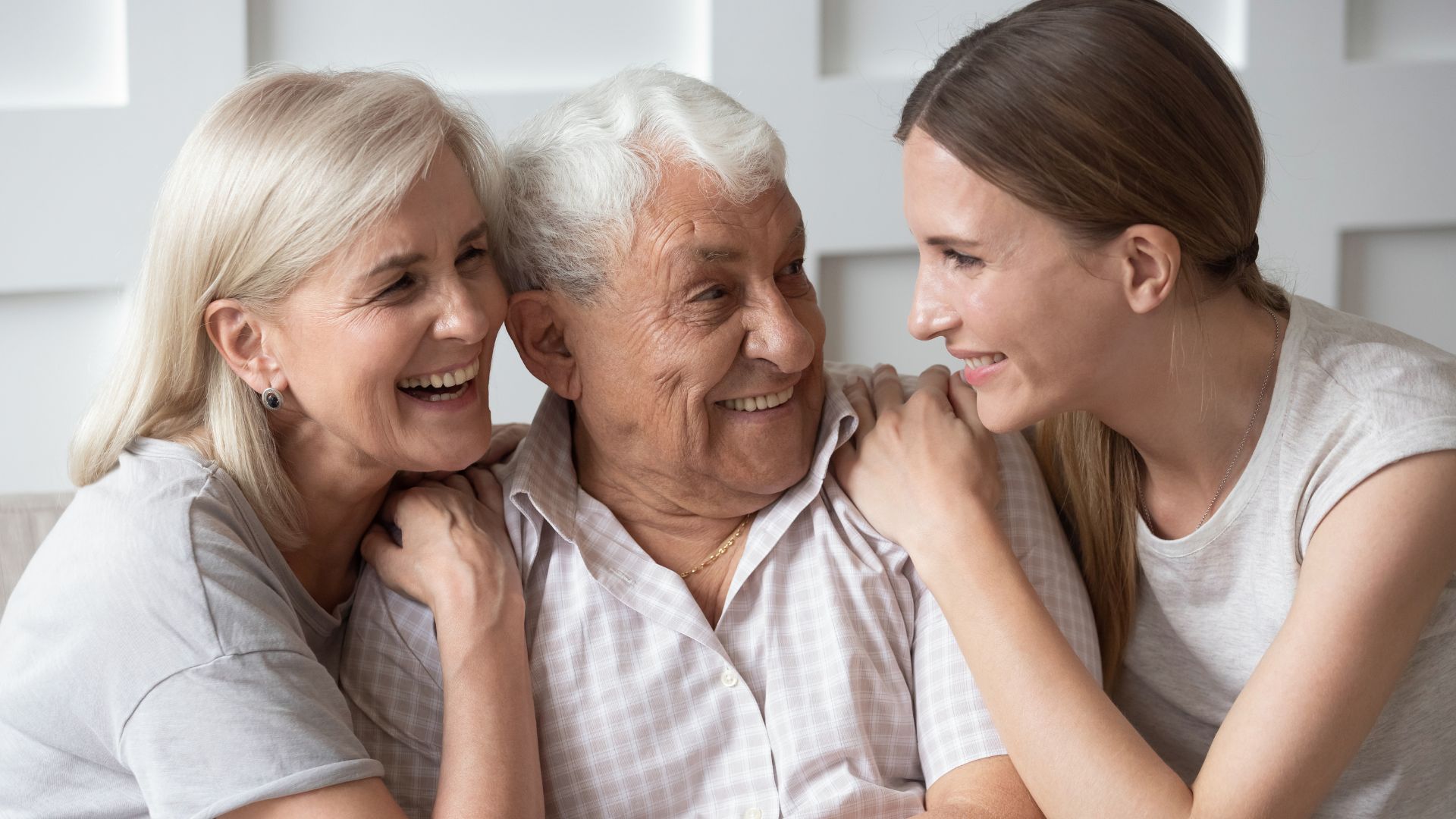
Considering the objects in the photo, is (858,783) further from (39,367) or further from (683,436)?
(39,367)

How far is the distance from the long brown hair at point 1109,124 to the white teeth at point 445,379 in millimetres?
643

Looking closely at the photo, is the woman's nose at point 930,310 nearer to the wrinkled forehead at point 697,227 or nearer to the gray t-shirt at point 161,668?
the wrinkled forehead at point 697,227

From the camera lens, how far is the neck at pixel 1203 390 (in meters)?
1.50

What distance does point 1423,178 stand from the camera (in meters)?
2.30

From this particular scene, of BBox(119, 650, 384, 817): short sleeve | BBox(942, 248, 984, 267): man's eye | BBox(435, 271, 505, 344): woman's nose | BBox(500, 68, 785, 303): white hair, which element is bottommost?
BBox(119, 650, 384, 817): short sleeve

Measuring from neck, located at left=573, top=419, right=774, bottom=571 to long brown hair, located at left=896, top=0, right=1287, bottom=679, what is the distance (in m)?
0.59

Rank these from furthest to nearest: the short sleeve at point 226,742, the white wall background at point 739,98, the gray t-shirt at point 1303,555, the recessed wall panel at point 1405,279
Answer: the recessed wall panel at point 1405,279 < the white wall background at point 739,98 < the gray t-shirt at point 1303,555 < the short sleeve at point 226,742

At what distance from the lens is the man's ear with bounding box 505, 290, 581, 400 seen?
172 cm

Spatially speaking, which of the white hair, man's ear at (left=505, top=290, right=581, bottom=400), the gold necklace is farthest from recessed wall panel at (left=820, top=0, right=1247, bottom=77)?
the gold necklace

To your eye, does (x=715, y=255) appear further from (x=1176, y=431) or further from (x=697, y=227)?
(x=1176, y=431)

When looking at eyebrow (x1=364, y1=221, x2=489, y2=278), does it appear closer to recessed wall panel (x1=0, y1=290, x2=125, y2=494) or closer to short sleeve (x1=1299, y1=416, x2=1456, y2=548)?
recessed wall panel (x1=0, y1=290, x2=125, y2=494)

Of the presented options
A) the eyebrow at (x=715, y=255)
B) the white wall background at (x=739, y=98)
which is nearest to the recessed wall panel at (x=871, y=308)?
the white wall background at (x=739, y=98)

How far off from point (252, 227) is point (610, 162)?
1.47 ft

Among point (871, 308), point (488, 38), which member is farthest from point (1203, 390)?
point (488, 38)
